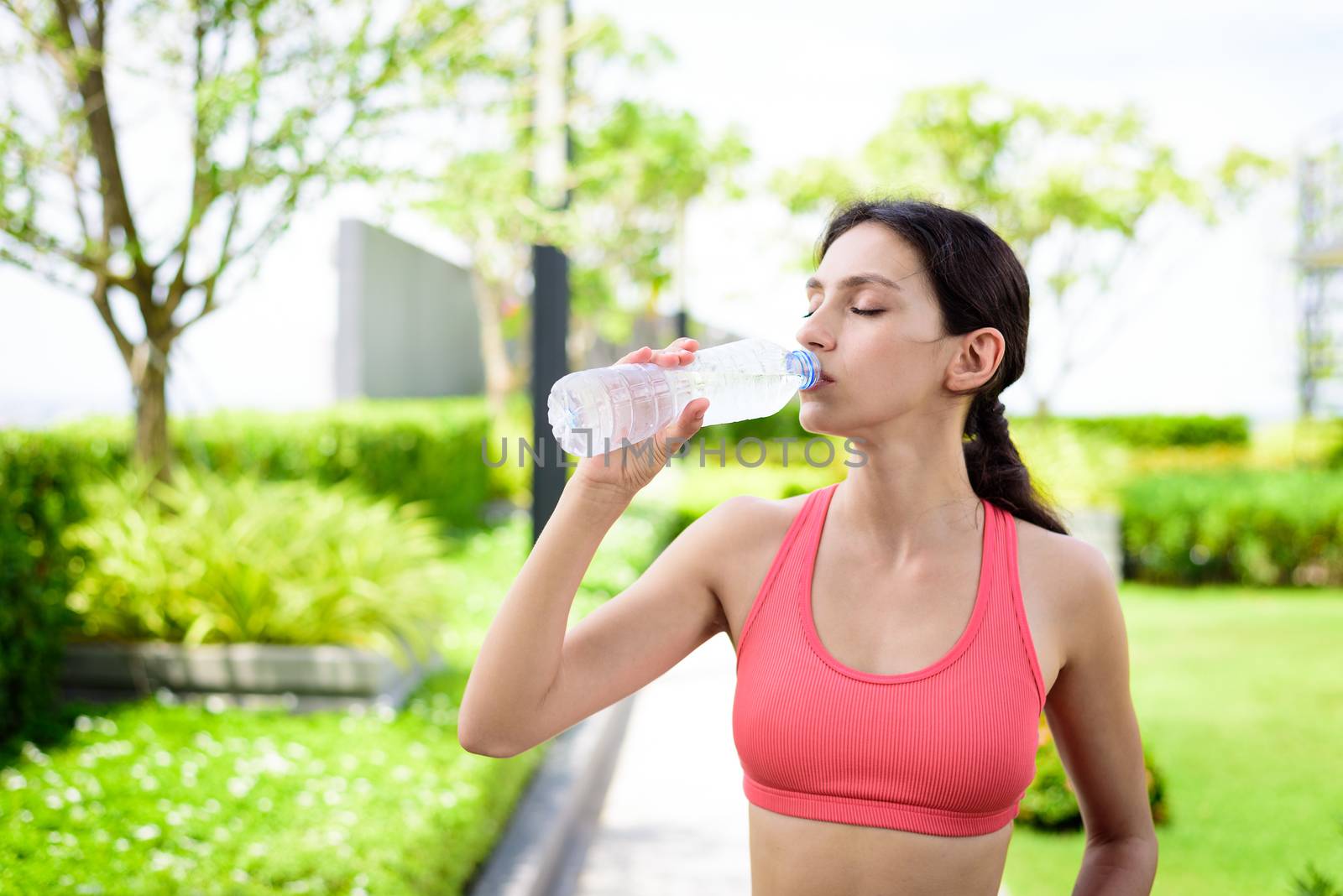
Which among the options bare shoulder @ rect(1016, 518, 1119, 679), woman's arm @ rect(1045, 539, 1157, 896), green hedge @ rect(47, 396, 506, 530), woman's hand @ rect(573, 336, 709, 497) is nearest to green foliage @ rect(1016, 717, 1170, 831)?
woman's arm @ rect(1045, 539, 1157, 896)

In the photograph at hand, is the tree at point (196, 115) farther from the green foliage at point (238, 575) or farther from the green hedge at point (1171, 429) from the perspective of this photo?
the green hedge at point (1171, 429)

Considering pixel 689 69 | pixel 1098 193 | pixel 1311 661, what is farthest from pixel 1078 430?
pixel 1311 661

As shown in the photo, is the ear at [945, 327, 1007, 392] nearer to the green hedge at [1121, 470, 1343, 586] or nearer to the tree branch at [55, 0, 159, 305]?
the tree branch at [55, 0, 159, 305]

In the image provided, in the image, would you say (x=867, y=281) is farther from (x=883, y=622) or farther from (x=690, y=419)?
(x=883, y=622)

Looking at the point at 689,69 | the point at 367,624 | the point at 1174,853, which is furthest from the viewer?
the point at 689,69

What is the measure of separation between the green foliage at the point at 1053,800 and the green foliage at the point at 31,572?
388 cm

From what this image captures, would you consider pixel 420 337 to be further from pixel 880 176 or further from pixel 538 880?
pixel 538 880

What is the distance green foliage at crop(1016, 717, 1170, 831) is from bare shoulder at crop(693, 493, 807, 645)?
3456mm

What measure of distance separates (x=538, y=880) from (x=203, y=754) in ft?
4.20

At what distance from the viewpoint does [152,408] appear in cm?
541

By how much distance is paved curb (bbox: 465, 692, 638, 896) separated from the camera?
385 cm

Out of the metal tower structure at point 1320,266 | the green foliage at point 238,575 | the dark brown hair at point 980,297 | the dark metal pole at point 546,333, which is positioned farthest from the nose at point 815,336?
the metal tower structure at point 1320,266

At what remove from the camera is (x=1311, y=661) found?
7660mm

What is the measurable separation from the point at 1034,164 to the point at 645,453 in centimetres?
1864
